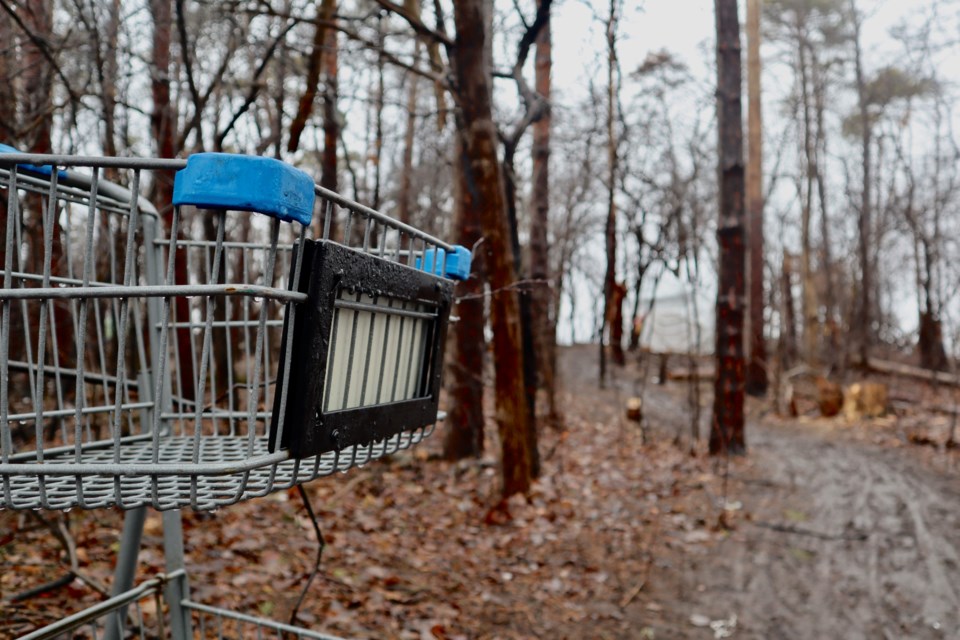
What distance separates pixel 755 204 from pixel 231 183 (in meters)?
15.6

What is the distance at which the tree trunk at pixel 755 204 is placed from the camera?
14.3 meters

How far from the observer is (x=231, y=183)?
44.8 inches

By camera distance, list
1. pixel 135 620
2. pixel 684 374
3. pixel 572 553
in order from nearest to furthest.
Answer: pixel 135 620 → pixel 572 553 → pixel 684 374

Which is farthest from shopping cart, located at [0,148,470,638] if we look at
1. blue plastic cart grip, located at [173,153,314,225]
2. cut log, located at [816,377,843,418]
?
cut log, located at [816,377,843,418]

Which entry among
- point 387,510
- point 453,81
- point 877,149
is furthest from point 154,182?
point 877,149

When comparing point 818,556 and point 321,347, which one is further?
point 818,556

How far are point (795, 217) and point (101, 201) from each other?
31.6 metres

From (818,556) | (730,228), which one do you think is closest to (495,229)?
(818,556)

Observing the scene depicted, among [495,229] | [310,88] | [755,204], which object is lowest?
[495,229]

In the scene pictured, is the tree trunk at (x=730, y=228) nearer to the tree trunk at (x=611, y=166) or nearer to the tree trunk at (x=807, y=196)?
the tree trunk at (x=611, y=166)

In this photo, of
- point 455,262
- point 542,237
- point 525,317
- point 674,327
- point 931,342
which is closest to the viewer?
point 455,262

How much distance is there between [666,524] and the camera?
6.05 m

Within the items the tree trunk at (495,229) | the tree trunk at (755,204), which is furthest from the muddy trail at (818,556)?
the tree trunk at (755,204)

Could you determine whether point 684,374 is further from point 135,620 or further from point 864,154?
point 135,620
